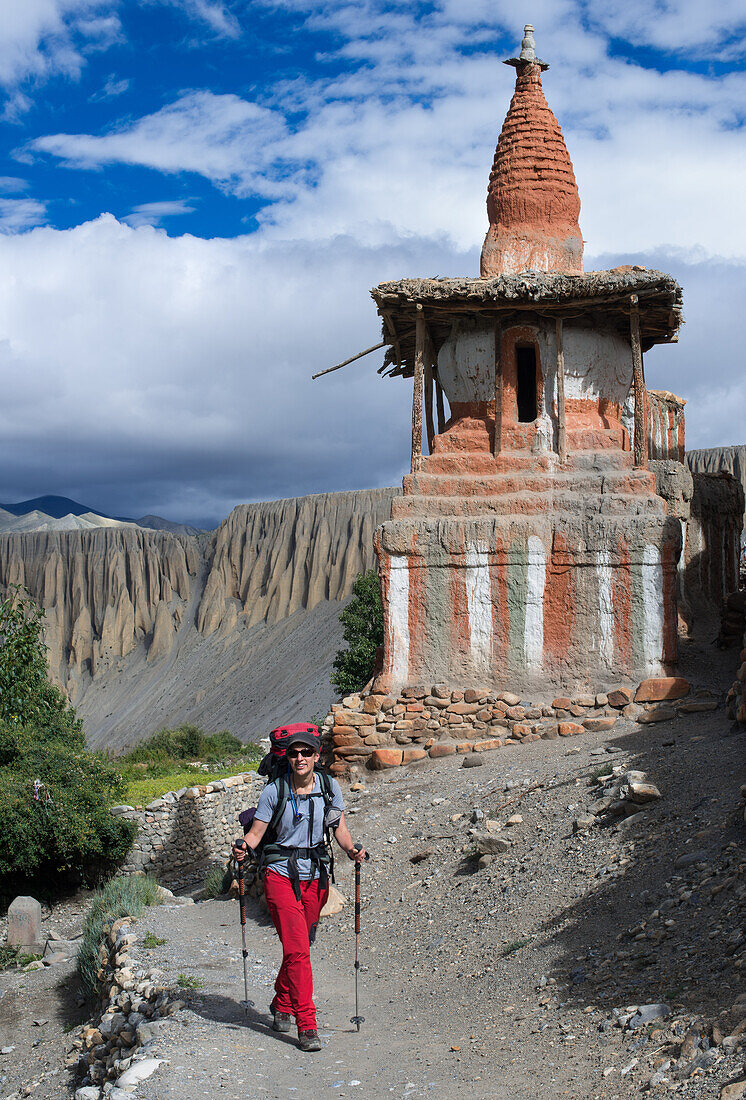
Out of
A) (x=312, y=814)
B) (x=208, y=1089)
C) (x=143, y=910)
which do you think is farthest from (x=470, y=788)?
(x=208, y=1089)

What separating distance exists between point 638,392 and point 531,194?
3.97 m

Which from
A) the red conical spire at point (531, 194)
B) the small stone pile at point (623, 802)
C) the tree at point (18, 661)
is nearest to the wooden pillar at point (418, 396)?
the red conical spire at point (531, 194)

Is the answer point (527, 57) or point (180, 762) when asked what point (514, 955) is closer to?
point (527, 57)

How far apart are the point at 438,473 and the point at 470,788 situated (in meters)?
4.92

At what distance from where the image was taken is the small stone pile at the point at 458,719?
13.0m

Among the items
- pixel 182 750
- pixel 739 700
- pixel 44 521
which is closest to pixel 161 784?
pixel 182 750

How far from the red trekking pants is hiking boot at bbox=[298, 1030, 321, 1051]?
3cm

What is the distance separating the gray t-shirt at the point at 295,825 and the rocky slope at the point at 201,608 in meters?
31.2

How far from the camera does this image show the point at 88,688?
48562mm

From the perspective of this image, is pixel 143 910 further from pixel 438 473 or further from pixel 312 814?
pixel 438 473

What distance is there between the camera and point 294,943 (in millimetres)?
5938

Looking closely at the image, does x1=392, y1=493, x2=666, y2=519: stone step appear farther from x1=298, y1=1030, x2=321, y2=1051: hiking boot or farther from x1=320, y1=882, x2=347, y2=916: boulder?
x1=298, y1=1030, x2=321, y2=1051: hiking boot

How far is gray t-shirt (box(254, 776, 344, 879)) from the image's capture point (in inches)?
242

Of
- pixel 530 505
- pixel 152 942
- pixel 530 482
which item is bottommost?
pixel 152 942
